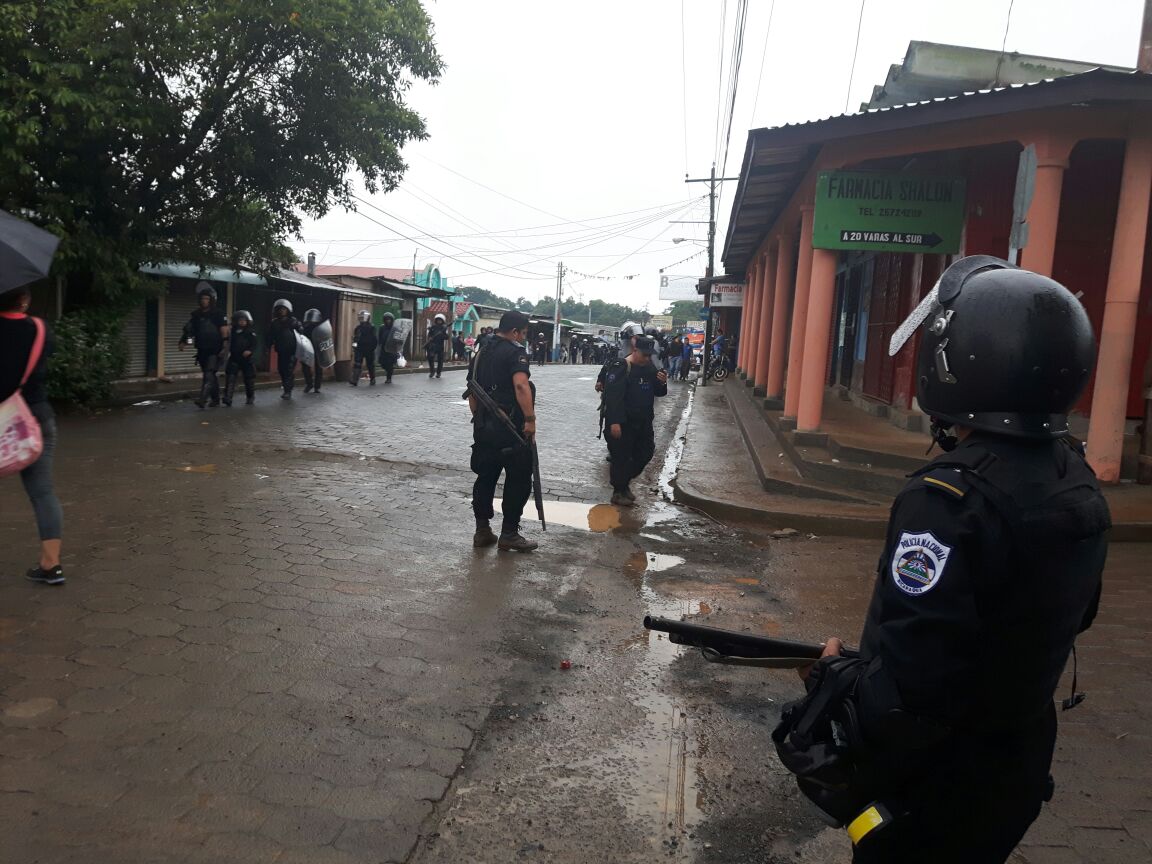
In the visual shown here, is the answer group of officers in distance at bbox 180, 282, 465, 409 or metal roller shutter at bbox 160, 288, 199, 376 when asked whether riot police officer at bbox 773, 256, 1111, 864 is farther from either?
metal roller shutter at bbox 160, 288, 199, 376

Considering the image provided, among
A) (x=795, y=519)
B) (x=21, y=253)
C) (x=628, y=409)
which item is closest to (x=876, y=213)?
(x=628, y=409)

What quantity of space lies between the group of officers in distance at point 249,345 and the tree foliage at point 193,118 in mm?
1123

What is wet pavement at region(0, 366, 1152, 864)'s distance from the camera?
289 cm

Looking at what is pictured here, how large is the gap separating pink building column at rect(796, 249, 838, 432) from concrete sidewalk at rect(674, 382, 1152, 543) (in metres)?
0.52

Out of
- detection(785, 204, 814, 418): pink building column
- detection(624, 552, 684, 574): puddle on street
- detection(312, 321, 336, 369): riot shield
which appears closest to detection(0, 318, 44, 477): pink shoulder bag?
detection(624, 552, 684, 574): puddle on street

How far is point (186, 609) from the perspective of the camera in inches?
185

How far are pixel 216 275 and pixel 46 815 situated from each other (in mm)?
17976

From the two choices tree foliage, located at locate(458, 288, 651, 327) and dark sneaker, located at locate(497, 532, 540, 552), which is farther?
tree foliage, located at locate(458, 288, 651, 327)

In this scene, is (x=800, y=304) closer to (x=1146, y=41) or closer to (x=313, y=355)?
(x=1146, y=41)

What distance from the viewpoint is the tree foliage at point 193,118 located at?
11.2 m

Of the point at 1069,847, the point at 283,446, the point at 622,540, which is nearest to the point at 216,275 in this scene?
the point at 283,446

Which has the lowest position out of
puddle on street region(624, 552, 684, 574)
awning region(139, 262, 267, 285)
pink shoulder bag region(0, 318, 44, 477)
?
puddle on street region(624, 552, 684, 574)

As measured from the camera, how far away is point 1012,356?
1.75 meters

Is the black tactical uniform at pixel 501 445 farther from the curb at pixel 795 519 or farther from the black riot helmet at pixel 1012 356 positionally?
the black riot helmet at pixel 1012 356
